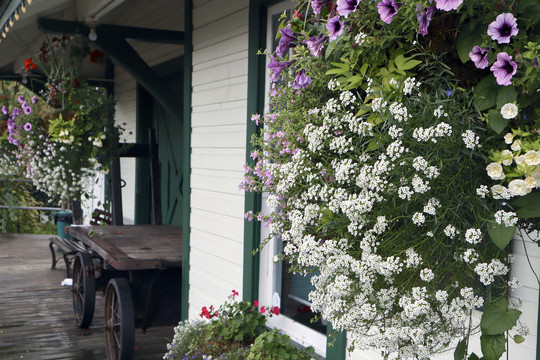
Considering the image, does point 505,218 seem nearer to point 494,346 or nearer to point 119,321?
point 494,346

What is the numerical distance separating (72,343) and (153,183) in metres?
2.03

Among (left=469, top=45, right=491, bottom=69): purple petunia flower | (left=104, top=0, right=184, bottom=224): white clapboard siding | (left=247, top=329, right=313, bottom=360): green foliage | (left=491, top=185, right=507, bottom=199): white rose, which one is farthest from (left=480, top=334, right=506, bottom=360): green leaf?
(left=104, top=0, right=184, bottom=224): white clapboard siding

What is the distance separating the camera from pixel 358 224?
1.70 meters

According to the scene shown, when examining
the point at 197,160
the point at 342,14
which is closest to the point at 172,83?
the point at 197,160

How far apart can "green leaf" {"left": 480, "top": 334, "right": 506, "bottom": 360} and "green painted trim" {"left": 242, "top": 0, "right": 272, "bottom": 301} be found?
2316 mm

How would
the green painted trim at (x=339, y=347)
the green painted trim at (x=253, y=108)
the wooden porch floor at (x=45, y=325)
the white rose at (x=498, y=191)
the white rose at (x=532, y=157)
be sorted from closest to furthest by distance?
1. the white rose at (x=532, y=157)
2. the white rose at (x=498, y=191)
3. the green painted trim at (x=339, y=347)
4. the green painted trim at (x=253, y=108)
5. the wooden porch floor at (x=45, y=325)

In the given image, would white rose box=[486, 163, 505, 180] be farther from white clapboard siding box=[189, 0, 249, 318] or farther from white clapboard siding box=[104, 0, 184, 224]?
white clapboard siding box=[104, 0, 184, 224]

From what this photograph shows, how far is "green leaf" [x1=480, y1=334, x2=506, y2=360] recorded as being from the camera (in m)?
1.54

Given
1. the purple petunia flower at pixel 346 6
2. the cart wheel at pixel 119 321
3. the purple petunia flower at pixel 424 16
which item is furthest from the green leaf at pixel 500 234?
the cart wheel at pixel 119 321

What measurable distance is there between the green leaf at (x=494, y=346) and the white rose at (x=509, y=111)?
55cm

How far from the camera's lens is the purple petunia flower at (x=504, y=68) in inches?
54.4

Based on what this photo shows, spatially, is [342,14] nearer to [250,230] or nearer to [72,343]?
[250,230]

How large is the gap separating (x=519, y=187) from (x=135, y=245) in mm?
4292

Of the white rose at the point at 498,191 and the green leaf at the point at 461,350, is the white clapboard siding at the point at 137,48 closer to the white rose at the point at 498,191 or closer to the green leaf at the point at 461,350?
the green leaf at the point at 461,350
